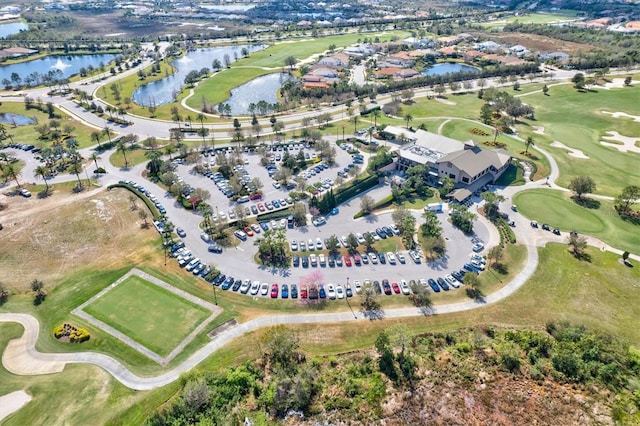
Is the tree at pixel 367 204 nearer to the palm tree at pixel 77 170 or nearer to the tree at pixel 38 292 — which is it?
the tree at pixel 38 292

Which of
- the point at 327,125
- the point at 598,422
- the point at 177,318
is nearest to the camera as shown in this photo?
the point at 598,422

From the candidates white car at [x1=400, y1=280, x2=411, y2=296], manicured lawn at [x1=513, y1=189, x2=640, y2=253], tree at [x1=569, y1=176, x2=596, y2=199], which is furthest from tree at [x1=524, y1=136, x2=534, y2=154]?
white car at [x1=400, y1=280, x2=411, y2=296]

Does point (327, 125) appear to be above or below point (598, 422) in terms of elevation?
above

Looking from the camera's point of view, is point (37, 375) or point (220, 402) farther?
point (37, 375)

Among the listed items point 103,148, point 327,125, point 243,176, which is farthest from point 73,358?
point 327,125

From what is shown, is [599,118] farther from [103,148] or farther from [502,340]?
[103,148]

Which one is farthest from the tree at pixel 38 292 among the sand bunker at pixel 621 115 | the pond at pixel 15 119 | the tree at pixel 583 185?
the sand bunker at pixel 621 115

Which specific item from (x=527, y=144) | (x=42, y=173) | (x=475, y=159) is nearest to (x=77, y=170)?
(x=42, y=173)
